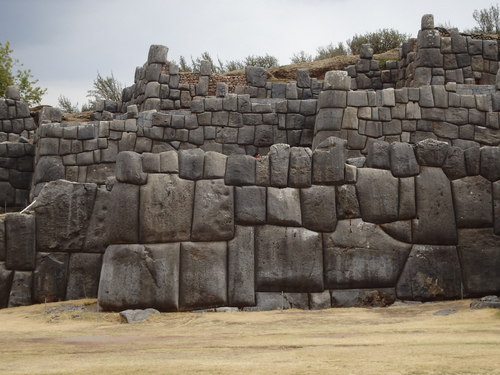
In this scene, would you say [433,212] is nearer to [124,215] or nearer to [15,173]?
[124,215]

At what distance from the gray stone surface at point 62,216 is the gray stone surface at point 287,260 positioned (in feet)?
8.46

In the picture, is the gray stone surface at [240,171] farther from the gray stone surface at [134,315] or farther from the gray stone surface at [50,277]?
the gray stone surface at [50,277]

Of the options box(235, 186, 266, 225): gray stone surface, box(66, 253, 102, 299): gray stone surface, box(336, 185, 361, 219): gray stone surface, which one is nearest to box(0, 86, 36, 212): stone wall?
box(66, 253, 102, 299): gray stone surface

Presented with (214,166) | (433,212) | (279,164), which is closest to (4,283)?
(214,166)

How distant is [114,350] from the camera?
22.4 ft

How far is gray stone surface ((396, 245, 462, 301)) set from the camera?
10.3m

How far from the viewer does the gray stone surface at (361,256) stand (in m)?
→ 10.2

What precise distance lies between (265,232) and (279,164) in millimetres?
913

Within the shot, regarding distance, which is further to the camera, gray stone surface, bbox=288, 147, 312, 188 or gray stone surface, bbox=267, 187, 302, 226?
gray stone surface, bbox=288, 147, 312, 188

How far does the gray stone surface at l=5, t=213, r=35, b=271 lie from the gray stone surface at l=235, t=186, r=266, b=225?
291cm

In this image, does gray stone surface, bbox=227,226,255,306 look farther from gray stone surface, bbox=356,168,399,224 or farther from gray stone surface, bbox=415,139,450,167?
gray stone surface, bbox=415,139,450,167

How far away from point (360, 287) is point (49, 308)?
13.1ft

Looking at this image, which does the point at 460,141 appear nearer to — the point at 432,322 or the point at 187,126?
the point at 187,126

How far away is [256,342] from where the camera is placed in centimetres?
720
